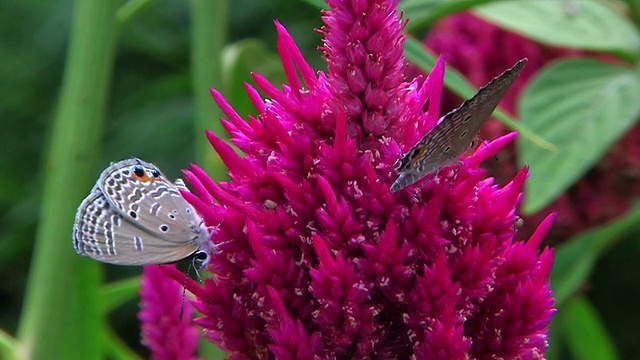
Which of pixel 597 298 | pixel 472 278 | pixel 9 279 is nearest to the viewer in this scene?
pixel 472 278

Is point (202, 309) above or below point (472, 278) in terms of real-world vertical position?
below

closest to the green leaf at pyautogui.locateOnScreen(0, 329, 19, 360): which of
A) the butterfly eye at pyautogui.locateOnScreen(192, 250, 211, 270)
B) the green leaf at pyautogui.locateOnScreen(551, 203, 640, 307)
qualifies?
the butterfly eye at pyautogui.locateOnScreen(192, 250, 211, 270)

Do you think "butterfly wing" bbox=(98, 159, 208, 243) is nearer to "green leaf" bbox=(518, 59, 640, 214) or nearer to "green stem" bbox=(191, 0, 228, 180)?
"green stem" bbox=(191, 0, 228, 180)

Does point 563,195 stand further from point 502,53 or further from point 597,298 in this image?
point 597,298

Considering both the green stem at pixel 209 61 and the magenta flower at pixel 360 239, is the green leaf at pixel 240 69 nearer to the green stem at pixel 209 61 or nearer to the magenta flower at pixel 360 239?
the green stem at pixel 209 61

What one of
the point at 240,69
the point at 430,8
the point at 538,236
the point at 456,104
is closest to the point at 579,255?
the point at 456,104

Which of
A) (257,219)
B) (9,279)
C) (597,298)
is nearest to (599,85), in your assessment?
(597,298)

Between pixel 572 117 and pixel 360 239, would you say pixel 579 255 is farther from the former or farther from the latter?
pixel 360 239

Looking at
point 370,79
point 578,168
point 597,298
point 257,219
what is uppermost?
point 597,298
